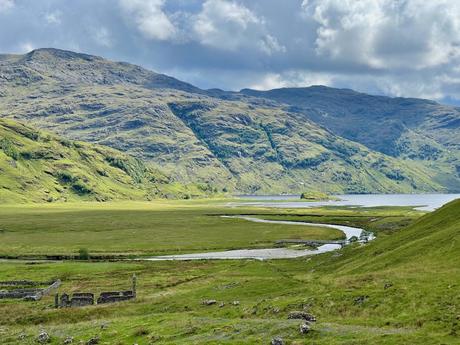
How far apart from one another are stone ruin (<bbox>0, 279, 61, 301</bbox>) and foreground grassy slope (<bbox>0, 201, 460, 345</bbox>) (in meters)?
3.09

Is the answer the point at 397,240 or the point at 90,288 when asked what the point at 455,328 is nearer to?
the point at 397,240

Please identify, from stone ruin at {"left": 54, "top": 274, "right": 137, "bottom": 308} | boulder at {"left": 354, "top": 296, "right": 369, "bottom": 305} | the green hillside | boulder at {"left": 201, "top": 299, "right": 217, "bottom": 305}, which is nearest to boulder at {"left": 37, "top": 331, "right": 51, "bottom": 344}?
boulder at {"left": 201, "top": 299, "right": 217, "bottom": 305}

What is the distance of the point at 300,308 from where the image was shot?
149ft

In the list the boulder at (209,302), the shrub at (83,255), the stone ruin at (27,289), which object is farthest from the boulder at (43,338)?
the shrub at (83,255)

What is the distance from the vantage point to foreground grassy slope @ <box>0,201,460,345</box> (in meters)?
36.2

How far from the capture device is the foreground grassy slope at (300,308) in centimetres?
3616

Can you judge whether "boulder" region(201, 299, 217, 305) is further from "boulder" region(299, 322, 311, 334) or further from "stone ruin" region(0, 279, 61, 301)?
"stone ruin" region(0, 279, 61, 301)

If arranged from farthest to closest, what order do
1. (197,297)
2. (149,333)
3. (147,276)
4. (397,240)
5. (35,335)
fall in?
1. (147,276)
2. (397,240)
3. (197,297)
4. (35,335)
5. (149,333)

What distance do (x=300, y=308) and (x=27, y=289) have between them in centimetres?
5725

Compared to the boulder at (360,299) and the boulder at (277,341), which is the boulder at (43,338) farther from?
the boulder at (360,299)

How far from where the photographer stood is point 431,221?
294 feet

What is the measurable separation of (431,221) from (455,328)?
6053 centimetres

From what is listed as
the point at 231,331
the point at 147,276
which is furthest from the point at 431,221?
the point at 231,331

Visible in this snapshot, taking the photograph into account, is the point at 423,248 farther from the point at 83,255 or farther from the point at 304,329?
the point at 83,255
